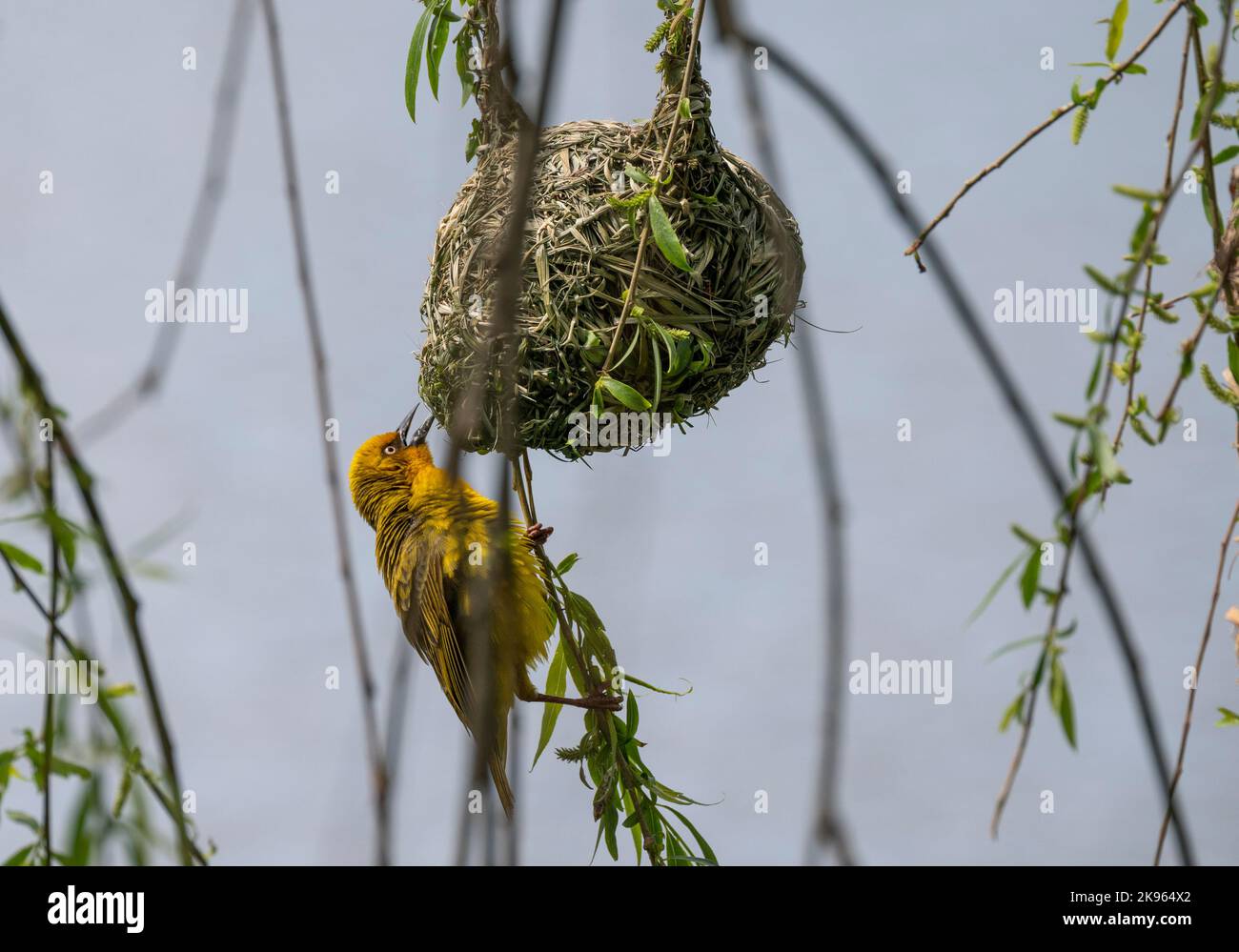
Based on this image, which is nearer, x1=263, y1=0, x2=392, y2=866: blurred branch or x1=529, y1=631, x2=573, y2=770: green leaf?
x1=263, y1=0, x2=392, y2=866: blurred branch

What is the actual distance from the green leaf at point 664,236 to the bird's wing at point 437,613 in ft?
2.90

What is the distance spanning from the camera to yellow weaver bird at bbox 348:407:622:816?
2.23m

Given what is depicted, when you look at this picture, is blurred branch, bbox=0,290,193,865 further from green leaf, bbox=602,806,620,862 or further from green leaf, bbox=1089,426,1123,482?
green leaf, bbox=602,806,620,862

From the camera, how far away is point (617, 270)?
1.80m

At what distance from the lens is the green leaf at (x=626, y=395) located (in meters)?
1.63

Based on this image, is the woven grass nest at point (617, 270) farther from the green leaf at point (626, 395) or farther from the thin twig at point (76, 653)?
the thin twig at point (76, 653)

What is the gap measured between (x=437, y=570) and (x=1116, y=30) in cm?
148

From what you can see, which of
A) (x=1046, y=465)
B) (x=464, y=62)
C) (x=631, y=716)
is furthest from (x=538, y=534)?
(x=1046, y=465)

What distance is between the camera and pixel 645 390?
181 centimetres

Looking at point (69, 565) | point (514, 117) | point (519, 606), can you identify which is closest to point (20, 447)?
point (69, 565)

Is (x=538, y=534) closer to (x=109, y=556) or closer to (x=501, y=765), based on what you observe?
(x=501, y=765)

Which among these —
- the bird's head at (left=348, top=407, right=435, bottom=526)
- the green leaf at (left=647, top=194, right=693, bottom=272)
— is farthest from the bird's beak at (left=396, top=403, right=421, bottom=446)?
the green leaf at (left=647, top=194, right=693, bottom=272)

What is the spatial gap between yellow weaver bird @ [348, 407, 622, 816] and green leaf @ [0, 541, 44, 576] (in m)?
0.87

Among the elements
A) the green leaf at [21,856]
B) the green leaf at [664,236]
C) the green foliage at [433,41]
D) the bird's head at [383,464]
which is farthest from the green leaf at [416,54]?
the green leaf at [21,856]
